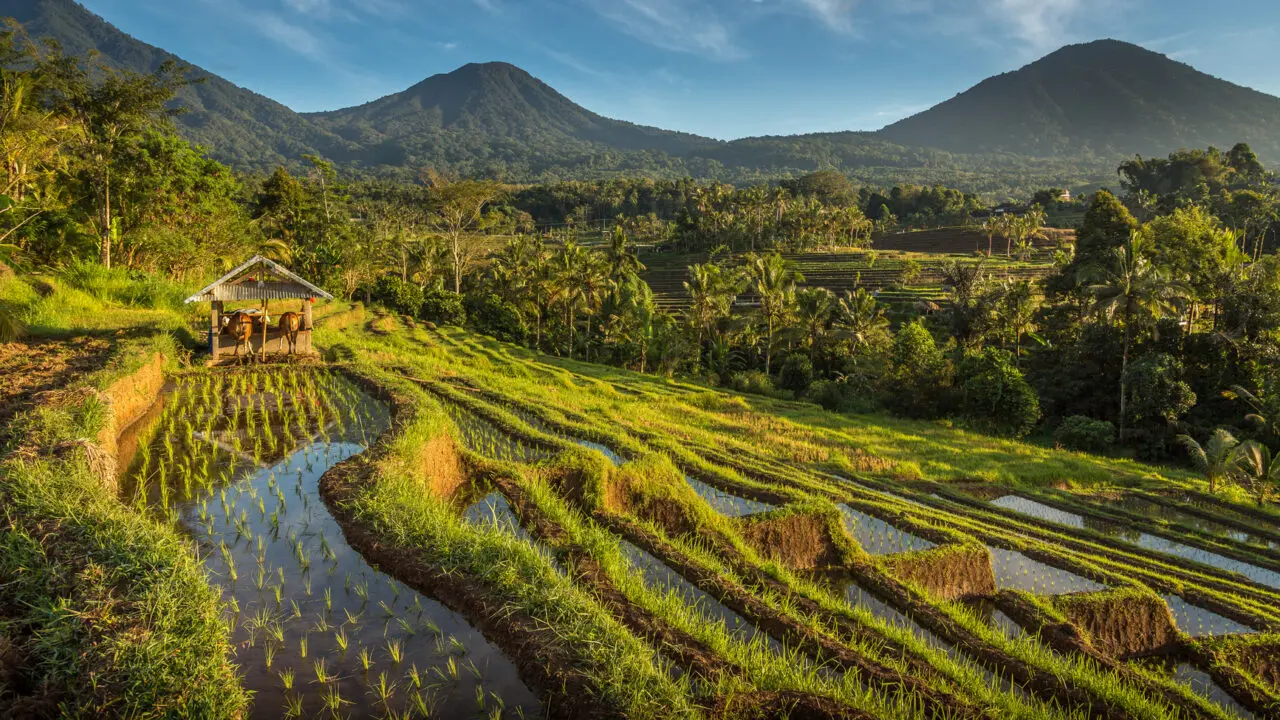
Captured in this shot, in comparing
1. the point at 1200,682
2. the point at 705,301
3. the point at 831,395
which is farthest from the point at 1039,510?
the point at 705,301

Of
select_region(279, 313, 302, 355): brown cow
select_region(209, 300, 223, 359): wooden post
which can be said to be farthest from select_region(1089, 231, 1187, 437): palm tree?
select_region(209, 300, 223, 359): wooden post

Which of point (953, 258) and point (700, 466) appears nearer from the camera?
point (700, 466)

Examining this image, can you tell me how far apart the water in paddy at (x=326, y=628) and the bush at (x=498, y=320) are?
30611 mm

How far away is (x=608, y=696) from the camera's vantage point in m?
3.77

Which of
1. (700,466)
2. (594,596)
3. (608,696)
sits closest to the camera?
(608,696)

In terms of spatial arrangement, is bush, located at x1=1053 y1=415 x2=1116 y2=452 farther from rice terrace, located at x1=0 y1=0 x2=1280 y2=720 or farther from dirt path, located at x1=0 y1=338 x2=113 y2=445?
dirt path, located at x1=0 y1=338 x2=113 y2=445

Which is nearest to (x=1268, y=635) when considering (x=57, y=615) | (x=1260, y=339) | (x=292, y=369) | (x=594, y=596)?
(x=594, y=596)

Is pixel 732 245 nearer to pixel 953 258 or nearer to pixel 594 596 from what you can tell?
pixel 953 258

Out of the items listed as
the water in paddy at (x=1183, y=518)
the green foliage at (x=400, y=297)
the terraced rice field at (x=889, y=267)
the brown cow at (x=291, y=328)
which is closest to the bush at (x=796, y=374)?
the water in paddy at (x=1183, y=518)

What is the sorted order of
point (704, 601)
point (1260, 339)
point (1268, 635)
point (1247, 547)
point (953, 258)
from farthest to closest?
point (953, 258), point (1260, 339), point (1247, 547), point (1268, 635), point (704, 601)

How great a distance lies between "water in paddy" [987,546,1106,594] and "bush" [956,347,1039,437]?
16.7 metres

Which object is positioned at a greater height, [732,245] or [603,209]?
[603,209]

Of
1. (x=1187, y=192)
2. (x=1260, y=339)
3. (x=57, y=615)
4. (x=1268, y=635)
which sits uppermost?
(x=1187, y=192)

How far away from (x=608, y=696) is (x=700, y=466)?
725 centimetres
